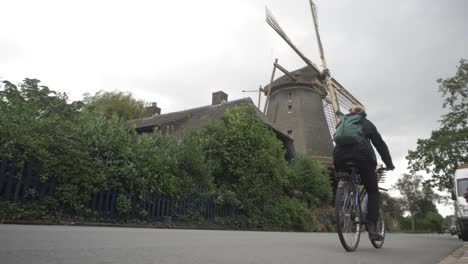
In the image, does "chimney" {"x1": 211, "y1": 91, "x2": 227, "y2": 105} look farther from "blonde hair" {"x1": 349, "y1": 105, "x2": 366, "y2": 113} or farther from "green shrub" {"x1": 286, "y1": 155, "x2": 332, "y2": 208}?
"blonde hair" {"x1": 349, "y1": 105, "x2": 366, "y2": 113}

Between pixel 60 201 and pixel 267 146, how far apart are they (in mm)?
9948

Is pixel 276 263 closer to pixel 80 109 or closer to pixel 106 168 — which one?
pixel 106 168

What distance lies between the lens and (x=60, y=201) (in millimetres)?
8773

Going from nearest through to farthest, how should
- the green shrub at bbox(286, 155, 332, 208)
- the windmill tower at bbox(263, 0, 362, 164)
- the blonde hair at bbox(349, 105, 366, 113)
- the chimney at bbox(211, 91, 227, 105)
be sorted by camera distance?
the blonde hair at bbox(349, 105, 366, 113) < the green shrub at bbox(286, 155, 332, 208) < the chimney at bbox(211, 91, 227, 105) < the windmill tower at bbox(263, 0, 362, 164)

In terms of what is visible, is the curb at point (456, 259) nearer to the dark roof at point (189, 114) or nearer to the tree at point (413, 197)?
the dark roof at point (189, 114)

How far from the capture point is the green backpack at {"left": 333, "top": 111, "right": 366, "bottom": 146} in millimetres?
4496

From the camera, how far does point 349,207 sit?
465 cm

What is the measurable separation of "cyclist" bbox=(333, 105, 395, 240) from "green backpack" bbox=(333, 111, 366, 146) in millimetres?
79

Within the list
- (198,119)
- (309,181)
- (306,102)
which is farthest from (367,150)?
(306,102)

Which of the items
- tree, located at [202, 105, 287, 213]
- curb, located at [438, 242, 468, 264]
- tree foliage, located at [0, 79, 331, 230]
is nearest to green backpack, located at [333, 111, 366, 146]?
curb, located at [438, 242, 468, 264]

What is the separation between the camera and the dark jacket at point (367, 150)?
4.51 metres

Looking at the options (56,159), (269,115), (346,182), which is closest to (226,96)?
(269,115)

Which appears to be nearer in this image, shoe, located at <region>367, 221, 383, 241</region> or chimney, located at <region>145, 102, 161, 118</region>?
shoe, located at <region>367, 221, 383, 241</region>

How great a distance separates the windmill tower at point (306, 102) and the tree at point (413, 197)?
43.9 m
